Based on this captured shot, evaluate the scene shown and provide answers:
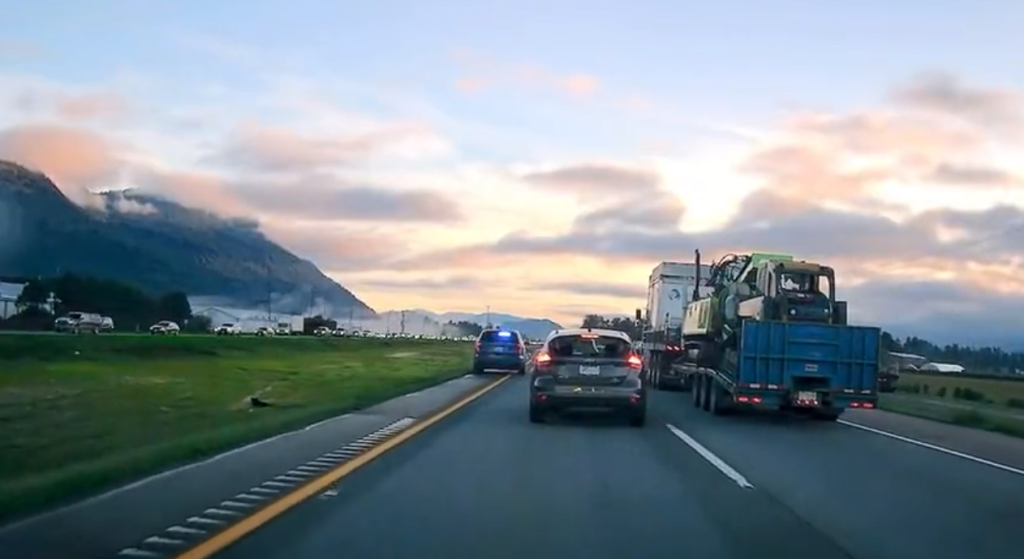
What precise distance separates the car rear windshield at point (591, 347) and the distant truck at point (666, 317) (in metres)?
17.1

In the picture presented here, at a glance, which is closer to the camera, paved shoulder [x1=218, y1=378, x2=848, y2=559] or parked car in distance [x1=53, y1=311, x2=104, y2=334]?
paved shoulder [x1=218, y1=378, x2=848, y2=559]

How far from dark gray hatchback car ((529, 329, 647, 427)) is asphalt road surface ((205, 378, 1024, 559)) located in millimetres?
1776

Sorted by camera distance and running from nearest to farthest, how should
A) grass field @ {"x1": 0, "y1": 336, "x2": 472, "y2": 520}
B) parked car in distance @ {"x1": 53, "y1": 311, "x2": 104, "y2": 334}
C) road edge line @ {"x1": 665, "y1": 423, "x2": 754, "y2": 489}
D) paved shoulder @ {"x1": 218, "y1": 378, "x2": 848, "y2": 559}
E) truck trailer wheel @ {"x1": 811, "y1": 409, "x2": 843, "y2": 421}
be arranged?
1. paved shoulder @ {"x1": 218, "y1": 378, "x2": 848, "y2": 559}
2. road edge line @ {"x1": 665, "y1": 423, "x2": 754, "y2": 489}
3. grass field @ {"x1": 0, "y1": 336, "x2": 472, "y2": 520}
4. truck trailer wheel @ {"x1": 811, "y1": 409, "x2": 843, "y2": 421}
5. parked car in distance @ {"x1": 53, "y1": 311, "x2": 104, "y2": 334}

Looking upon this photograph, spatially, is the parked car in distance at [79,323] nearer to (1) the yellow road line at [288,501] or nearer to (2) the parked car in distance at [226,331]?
(2) the parked car in distance at [226,331]

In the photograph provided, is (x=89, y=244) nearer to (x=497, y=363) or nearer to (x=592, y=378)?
(x=497, y=363)

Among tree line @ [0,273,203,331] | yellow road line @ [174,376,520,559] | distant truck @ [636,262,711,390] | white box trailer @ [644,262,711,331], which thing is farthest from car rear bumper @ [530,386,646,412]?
tree line @ [0,273,203,331]

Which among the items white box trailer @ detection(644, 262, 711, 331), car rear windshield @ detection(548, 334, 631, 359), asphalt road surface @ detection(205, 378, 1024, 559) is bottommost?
asphalt road surface @ detection(205, 378, 1024, 559)

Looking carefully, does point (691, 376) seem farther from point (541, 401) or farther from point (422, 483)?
point (422, 483)

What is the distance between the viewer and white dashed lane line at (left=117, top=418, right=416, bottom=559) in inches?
397

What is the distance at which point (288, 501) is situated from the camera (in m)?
12.9

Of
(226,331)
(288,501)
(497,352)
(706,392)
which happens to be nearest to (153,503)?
(288,501)

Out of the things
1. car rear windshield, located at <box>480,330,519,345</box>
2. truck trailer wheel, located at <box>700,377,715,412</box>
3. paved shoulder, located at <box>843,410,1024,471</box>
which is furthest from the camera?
car rear windshield, located at <box>480,330,519,345</box>

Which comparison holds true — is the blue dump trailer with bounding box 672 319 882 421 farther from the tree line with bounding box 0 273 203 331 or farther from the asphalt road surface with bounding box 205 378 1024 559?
the tree line with bounding box 0 273 203 331

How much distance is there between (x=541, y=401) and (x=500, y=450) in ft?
18.1
